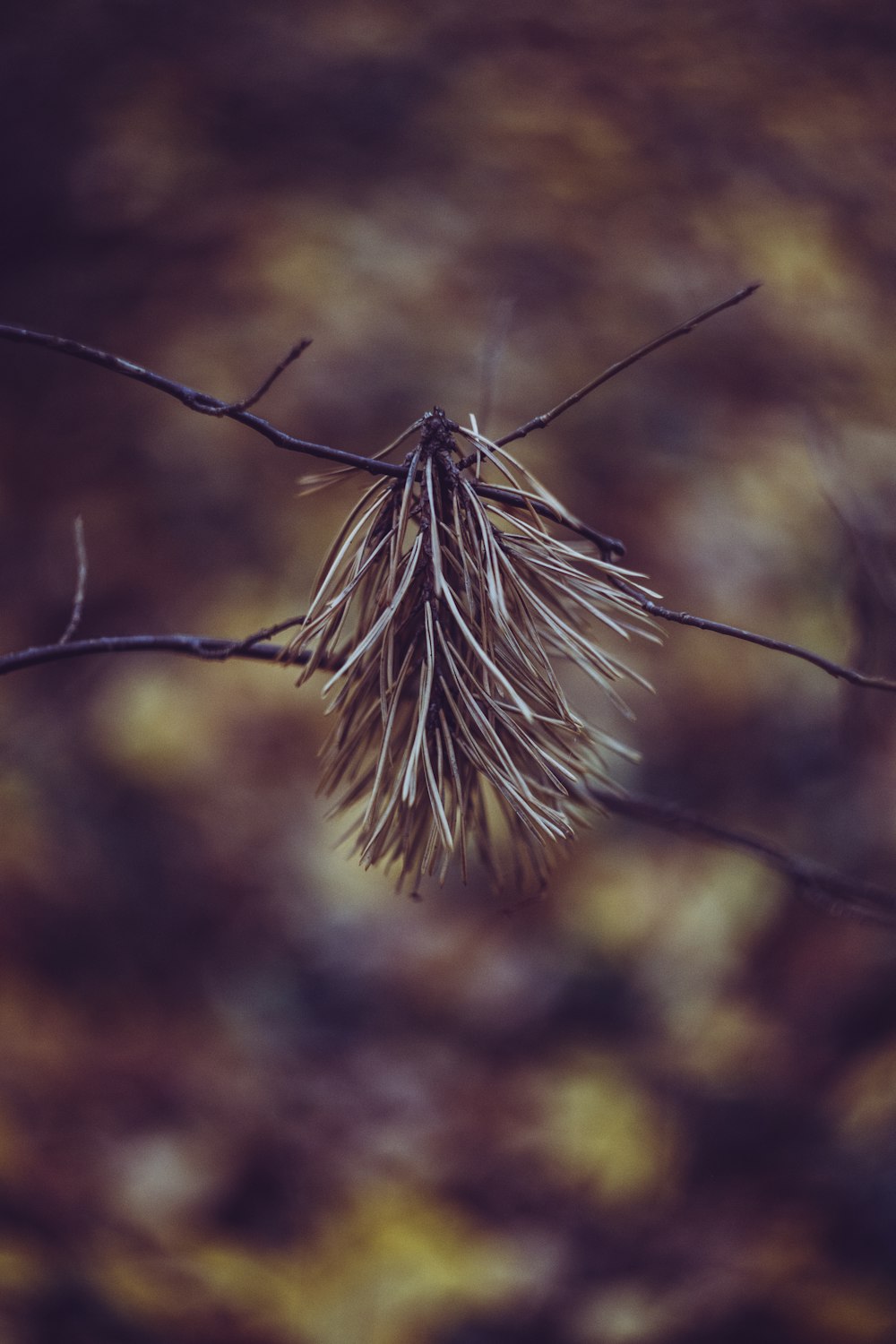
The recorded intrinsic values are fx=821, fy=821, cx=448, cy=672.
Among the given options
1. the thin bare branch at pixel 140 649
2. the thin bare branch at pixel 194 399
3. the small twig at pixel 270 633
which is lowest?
the small twig at pixel 270 633

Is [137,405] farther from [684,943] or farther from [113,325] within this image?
[684,943]

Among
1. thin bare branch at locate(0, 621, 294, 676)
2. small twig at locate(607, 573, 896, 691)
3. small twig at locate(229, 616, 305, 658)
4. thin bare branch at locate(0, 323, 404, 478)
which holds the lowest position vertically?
small twig at locate(607, 573, 896, 691)

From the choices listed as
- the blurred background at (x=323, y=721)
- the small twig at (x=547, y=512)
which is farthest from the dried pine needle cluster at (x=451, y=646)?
the blurred background at (x=323, y=721)

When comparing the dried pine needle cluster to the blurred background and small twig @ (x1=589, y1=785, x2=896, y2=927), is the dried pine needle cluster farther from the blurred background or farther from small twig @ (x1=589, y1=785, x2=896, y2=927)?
the blurred background

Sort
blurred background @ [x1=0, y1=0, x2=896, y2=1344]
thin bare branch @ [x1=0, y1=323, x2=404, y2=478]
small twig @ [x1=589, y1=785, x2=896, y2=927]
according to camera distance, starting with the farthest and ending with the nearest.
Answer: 1. blurred background @ [x1=0, y1=0, x2=896, y2=1344]
2. small twig @ [x1=589, y1=785, x2=896, y2=927]
3. thin bare branch @ [x1=0, y1=323, x2=404, y2=478]

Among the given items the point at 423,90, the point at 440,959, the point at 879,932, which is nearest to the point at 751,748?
the point at 879,932

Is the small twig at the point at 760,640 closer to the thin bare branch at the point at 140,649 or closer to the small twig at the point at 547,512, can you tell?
the small twig at the point at 547,512

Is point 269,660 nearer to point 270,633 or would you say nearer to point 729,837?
point 270,633

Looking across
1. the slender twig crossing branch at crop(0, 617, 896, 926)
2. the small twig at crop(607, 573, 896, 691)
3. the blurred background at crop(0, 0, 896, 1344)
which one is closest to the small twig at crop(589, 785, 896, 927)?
the slender twig crossing branch at crop(0, 617, 896, 926)
